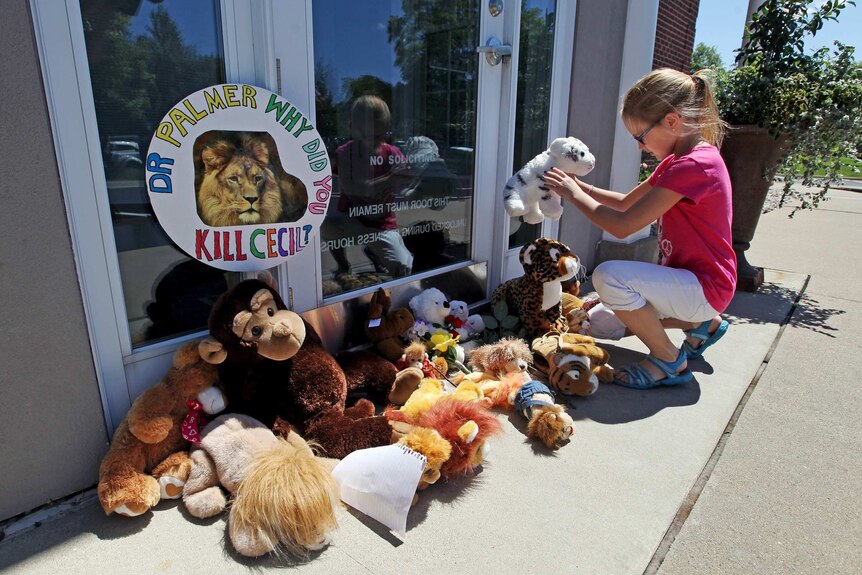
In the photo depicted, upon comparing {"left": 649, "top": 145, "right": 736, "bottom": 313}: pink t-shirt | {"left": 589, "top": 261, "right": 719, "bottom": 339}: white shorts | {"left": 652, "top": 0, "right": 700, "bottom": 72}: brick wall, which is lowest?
{"left": 589, "top": 261, "right": 719, "bottom": 339}: white shorts

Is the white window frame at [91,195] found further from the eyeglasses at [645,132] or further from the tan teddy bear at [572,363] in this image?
the eyeglasses at [645,132]

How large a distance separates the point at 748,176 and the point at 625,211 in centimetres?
299

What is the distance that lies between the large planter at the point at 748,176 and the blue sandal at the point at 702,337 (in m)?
1.78

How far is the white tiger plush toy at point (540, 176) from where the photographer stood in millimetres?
3234

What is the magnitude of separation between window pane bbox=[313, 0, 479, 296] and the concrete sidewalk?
131 centimetres

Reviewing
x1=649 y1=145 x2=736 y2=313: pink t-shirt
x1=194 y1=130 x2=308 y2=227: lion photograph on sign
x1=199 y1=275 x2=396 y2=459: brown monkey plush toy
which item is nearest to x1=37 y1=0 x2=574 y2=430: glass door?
x1=194 y1=130 x2=308 y2=227: lion photograph on sign

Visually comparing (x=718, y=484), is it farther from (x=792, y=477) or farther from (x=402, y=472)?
(x=402, y=472)

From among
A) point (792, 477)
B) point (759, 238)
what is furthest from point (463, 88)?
point (759, 238)

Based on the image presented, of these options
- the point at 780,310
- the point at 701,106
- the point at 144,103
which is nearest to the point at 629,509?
the point at 701,106

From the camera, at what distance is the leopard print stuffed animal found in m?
3.28

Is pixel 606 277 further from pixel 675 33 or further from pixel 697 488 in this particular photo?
pixel 675 33

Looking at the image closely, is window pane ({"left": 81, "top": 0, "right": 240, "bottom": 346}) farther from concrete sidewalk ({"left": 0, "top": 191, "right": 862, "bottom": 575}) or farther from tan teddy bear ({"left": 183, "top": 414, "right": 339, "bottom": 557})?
concrete sidewalk ({"left": 0, "top": 191, "right": 862, "bottom": 575})

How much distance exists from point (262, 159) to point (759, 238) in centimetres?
818

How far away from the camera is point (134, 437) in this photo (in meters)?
2.04
